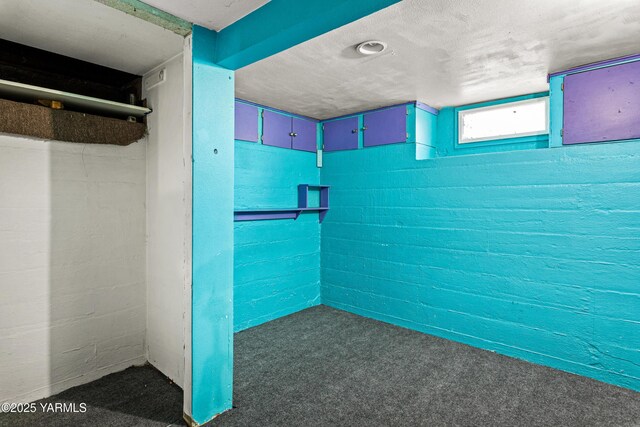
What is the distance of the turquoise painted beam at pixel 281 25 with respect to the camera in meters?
1.38

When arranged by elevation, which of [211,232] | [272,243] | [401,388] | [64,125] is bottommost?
[401,388]

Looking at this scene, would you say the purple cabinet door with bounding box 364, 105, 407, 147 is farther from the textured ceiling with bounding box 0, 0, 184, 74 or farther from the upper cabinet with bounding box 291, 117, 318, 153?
the textured ceiling with bounding box 0, 0, 184, 74

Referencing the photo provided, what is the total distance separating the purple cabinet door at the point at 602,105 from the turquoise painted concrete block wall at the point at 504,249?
103 millimetres

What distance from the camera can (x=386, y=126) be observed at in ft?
11.9

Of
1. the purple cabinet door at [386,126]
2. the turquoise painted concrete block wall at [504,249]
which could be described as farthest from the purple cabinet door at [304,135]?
the purple cabinet door at [386,126]

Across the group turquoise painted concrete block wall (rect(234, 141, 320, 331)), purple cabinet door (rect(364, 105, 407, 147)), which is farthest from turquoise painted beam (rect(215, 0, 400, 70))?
purple cabinet door (rect(364, 105, 407, 147))

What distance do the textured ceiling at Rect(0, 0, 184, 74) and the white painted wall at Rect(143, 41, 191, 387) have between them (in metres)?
0.18

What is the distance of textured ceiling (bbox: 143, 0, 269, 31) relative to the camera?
1660 mm

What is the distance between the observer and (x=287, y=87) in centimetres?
300

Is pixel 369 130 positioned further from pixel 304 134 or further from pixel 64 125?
pixel 64 125

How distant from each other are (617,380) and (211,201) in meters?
3.06

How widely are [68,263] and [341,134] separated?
9.49 feet

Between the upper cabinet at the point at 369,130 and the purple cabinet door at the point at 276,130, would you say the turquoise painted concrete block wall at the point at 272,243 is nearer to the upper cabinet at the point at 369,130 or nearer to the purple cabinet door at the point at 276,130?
the purple cabinet door at the point at 276,130

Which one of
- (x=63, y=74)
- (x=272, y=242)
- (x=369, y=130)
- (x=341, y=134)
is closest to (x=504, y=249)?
(x=369, y=130)
